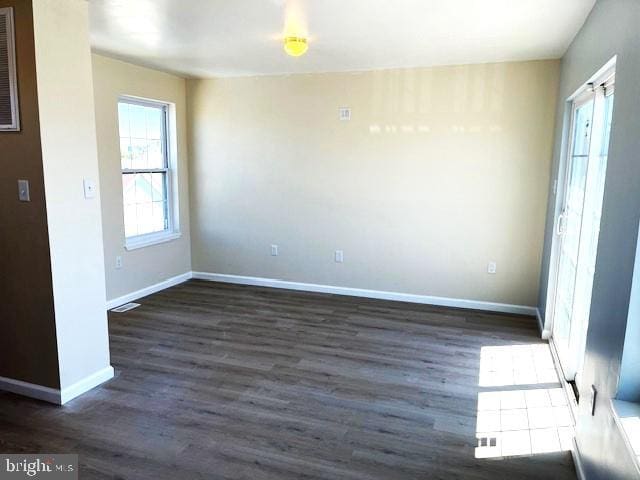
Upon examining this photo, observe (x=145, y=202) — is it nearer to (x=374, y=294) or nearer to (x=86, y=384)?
(x=86, y=384)

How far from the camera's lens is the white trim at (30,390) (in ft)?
9.31

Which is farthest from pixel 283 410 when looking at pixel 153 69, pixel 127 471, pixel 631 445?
pixel 153 69

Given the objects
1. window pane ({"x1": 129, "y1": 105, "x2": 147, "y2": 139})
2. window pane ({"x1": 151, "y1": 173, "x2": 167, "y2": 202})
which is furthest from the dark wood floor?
window pane ({"x1": 129, "y1": 105, "x2": 147, "y2": 139})

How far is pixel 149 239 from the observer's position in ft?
16.9

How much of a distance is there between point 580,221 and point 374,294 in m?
2.49

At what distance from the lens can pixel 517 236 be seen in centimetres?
454

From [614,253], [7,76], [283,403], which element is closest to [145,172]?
[7,76]

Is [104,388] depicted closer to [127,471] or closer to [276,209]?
[127,471]

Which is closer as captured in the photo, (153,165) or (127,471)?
(127,471)

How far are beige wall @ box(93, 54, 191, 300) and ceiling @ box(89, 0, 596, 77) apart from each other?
Answer: 0.26 metres

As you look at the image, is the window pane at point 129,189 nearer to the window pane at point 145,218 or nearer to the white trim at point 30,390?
the window pane at point 145,218

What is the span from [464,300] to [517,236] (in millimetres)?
831

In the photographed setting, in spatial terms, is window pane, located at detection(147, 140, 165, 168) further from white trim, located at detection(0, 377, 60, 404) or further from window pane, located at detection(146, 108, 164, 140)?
white trim, located at detection(0, 377, 60, 404)

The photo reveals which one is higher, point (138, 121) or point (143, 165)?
point (138, 121)
